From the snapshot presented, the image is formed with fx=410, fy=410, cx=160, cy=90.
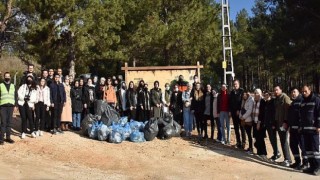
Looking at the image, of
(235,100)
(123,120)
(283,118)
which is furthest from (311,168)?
(123,120)

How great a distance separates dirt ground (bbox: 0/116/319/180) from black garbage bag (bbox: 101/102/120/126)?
90cm

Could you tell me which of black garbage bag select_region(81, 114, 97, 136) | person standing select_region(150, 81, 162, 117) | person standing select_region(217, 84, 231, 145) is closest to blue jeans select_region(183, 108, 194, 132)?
person standing select_region(150, 81, 162, 117)

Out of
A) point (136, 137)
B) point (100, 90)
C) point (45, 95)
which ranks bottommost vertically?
point (136, 137)

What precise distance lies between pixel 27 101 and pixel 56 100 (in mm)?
975

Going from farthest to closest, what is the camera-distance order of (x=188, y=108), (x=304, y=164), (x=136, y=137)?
(x=188, y=108) < (x=136, y=137) < (x=304, y=164)

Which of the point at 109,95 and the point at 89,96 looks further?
the point at 109,95

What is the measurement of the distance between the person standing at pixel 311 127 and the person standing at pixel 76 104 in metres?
6.79

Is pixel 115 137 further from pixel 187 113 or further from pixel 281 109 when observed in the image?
pixel 281 109

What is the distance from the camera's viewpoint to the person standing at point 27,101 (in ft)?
37.2

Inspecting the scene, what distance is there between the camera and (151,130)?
12.4 m

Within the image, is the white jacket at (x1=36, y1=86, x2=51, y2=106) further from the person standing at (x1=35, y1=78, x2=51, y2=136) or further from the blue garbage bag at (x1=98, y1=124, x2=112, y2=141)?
the blue garbage bag at (x1=98, y1=124, x2=112, y2=141)

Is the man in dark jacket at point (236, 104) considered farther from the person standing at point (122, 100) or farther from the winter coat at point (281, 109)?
the person standing at point (122, 100)

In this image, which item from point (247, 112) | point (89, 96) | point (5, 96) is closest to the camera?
point (5, 96)

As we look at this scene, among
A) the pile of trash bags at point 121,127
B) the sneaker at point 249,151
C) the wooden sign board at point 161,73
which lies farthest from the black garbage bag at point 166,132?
the wooden sign board at point 161,73
